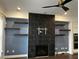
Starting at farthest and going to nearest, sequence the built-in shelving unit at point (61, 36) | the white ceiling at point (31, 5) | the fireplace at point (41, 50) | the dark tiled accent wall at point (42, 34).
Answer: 1. the built-in shelving unit at point (61, 36)
2. the fireplace at point (41, 50)
3. the dark tiled accent wall at point (42, 34)
4. the white ceiling at point (31, 5)

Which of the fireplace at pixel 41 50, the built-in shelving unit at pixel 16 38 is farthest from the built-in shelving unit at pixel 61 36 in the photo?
the built-in shelving unit at pixel 16 38

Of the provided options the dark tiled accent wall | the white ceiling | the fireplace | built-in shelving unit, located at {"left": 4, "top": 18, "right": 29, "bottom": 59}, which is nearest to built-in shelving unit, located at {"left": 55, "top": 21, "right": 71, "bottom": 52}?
the dark tiled accent wall

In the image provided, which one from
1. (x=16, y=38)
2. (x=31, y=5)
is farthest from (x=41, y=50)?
(x=31, y=5)

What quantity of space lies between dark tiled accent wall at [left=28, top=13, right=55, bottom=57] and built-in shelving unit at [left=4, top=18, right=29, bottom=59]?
1.99 feet

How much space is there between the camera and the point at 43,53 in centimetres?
916

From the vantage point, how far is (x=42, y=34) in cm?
912

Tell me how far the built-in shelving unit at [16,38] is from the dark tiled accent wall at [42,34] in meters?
0.61

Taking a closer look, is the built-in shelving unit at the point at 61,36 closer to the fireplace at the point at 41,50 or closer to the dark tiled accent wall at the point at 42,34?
the dark tiled accent wall at the point at 42,34

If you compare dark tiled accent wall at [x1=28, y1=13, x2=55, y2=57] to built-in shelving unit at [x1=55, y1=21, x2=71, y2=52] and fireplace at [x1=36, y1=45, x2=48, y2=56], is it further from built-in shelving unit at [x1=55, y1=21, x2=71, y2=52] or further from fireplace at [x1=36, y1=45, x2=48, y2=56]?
built-in shelving unit at [x1=55, y1=21, x2=71, y2=52]

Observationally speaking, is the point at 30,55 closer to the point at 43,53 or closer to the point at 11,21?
the point at 43,53

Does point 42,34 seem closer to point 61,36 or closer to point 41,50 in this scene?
point 41,50

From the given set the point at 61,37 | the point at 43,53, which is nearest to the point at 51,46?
the point at 43,53

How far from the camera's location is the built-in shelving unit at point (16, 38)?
889 cm

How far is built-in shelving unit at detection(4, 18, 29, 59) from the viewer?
8.89 meters
